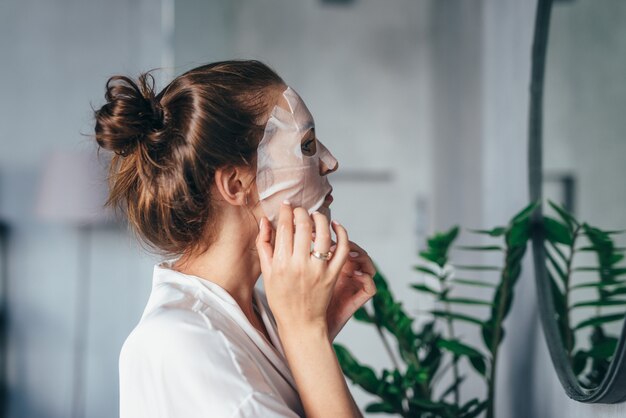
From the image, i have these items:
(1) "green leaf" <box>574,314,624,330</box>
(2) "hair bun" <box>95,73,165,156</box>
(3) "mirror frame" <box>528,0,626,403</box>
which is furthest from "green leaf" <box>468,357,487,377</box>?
(2) "hair bun" <box>95,73,165,156</box>

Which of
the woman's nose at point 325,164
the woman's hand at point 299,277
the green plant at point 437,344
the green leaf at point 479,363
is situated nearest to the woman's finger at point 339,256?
the woman's hand at point 299,277

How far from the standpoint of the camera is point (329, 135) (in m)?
2.71

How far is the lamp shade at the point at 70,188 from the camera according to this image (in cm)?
207

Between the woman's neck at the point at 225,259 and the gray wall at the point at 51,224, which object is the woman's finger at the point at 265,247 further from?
the gray wall at the point at 51,224

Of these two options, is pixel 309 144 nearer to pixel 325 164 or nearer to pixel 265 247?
pixel 325 164

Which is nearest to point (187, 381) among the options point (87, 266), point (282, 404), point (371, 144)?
point (282, 404)

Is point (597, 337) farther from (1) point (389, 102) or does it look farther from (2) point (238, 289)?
(1) point (389, 102)

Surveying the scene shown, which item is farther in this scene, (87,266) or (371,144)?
(371,144)

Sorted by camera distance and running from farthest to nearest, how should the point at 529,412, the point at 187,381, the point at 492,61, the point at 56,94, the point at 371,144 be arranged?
the point at 371,144, the point at 56,94, the point at 492,61, the point at 529,412, the point at 187,381

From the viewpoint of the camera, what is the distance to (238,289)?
85 cm

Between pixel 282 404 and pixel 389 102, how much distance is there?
2212 millimetres

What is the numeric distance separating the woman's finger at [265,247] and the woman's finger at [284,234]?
0.05ft

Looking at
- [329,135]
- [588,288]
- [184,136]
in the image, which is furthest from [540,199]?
[329,135]

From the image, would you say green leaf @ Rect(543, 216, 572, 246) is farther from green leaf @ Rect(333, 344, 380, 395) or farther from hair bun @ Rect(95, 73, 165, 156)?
hair bun @ Rect(95, 73, 165, 156)
